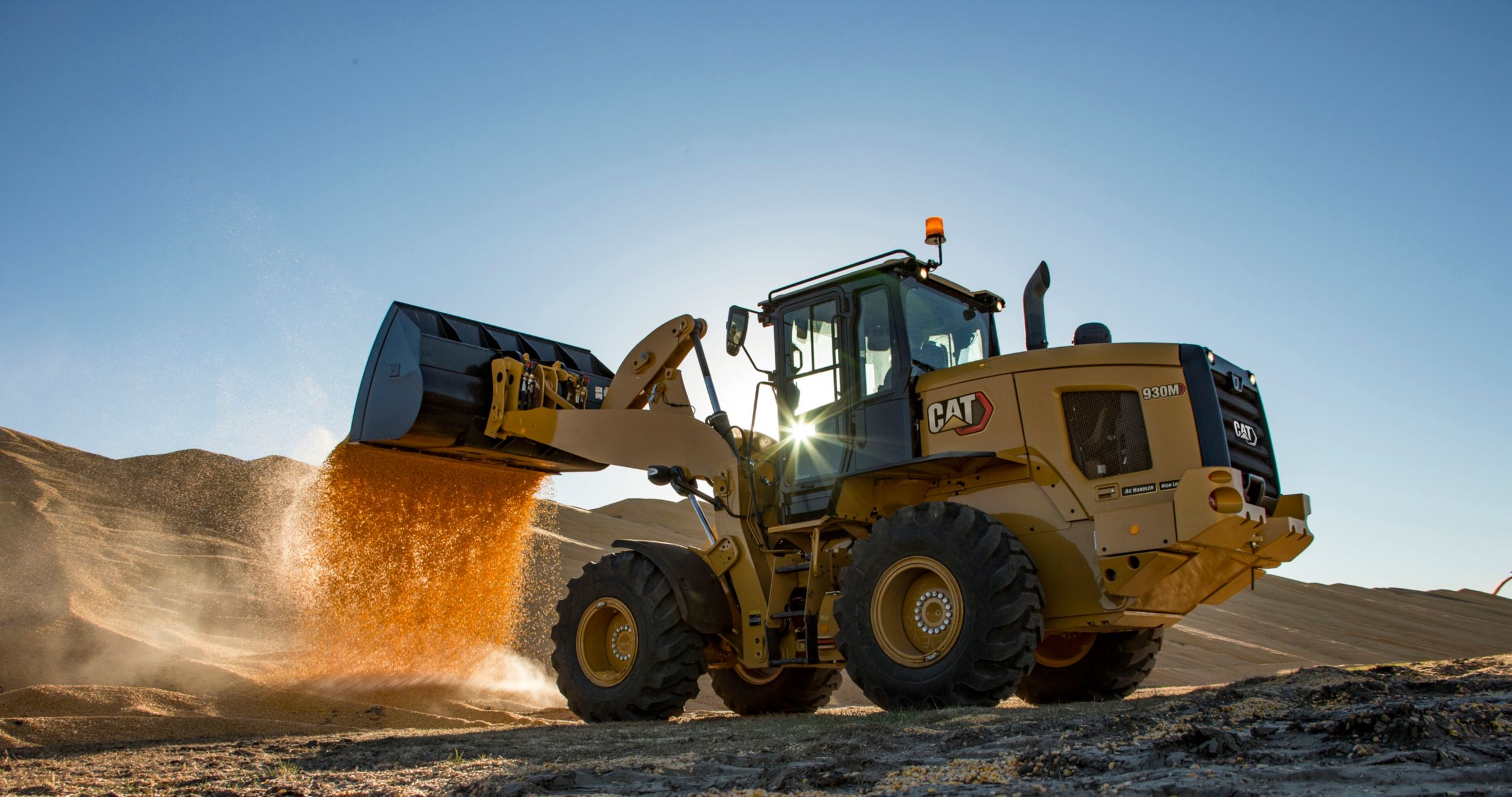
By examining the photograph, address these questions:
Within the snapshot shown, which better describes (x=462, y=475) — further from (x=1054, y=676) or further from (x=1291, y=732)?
(x=1291, y=732)

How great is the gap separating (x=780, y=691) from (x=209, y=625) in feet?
29.4

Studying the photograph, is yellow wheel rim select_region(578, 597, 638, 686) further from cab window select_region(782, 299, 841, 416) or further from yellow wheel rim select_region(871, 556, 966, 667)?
yellow wheel rim select_region(871, 556, 966, 667)

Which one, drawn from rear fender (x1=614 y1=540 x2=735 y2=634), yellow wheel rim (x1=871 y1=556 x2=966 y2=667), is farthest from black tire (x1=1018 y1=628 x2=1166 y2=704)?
rear fender (x1=614 y1=540 x2=735 y2=634)

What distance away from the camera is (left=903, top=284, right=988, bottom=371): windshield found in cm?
763

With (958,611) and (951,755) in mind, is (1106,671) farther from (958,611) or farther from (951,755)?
(951,755)

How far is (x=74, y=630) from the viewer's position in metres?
10.7

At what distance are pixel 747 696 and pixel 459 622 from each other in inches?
128

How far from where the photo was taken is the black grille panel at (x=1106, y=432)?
6.32 m

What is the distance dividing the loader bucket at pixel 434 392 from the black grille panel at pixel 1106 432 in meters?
4.50

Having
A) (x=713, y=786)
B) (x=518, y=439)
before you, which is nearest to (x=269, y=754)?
(x=713, y=786)

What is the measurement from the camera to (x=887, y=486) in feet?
24.1

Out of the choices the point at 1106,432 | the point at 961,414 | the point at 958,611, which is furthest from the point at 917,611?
the point at 1106,432

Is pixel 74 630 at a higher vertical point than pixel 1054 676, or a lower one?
higher

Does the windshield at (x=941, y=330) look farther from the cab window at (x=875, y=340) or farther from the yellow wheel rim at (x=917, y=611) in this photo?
the yellow wheel rim at (x=917, y=611)
